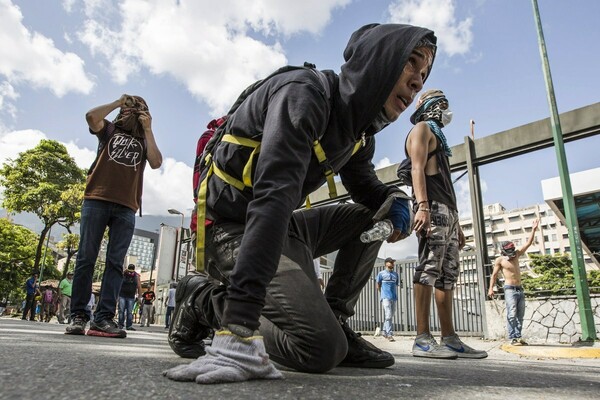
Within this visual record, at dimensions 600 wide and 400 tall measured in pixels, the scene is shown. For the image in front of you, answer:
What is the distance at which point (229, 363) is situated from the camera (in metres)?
1.19

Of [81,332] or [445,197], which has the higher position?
[445,197]

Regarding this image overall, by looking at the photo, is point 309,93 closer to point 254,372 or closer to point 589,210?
point 254,372

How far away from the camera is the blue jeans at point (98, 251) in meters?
3.52

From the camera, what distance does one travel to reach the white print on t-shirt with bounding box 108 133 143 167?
12.4 feet

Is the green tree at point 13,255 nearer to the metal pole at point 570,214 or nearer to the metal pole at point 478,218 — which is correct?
the metal pole at point 478,218

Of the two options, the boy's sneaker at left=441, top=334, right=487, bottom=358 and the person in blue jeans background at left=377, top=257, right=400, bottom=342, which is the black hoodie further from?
the person in blue jeans background at left=377, top=257, right=400, bottom=342

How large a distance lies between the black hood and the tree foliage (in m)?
7.04

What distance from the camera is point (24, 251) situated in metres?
32.3

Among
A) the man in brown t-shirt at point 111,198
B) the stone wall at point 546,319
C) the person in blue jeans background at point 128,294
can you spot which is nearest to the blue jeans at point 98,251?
the man in brown t-shirt at point 111,198

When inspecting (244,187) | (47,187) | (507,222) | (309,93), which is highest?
(507,222)

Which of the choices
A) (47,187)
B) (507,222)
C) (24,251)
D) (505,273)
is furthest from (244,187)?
(507,222)

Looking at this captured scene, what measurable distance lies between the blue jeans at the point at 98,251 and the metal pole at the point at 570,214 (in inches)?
259

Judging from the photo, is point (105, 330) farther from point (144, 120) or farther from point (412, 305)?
point (412, 305)

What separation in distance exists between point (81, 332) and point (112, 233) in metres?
0.82
